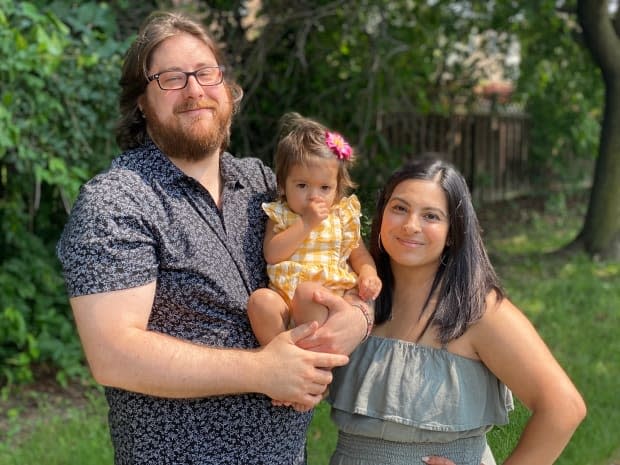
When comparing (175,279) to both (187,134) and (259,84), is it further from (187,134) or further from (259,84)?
(259,84)

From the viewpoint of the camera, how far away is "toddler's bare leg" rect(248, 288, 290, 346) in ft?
6.88

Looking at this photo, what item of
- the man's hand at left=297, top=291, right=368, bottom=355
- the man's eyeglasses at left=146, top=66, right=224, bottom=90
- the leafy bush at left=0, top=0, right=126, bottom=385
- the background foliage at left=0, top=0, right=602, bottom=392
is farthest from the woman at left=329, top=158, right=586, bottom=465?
the leafy bush at left=0, top=0, right=126, bottom=385

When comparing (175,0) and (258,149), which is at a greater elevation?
(175,0)

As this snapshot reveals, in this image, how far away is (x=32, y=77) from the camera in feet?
14.6

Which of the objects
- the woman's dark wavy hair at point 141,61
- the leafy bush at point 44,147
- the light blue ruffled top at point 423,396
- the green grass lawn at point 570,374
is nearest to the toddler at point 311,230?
the light blue ruffled top at point 423,396

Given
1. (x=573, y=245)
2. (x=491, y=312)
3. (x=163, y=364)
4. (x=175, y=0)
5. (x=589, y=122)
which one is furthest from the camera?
(x=589, y=122)

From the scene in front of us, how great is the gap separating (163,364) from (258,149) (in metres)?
5.88

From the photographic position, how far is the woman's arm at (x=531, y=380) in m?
2.00

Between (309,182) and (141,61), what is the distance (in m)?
0.60

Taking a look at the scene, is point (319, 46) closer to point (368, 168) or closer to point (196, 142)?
point (368, 168)

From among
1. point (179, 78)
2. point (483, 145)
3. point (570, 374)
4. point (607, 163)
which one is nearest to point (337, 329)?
point (179, 78)

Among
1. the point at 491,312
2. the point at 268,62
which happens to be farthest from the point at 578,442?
the point at 268,62

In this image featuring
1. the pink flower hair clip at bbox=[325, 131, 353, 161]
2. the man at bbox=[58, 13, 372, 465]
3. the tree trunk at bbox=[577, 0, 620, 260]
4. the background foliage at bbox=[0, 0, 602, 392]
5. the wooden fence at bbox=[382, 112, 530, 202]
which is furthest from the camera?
the wooden fence at bbox=[382, 112, 530, 202]

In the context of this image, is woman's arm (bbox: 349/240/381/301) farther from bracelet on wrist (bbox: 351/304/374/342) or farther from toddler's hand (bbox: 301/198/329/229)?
toddler's hand (bbox: 301/198/329/229)
